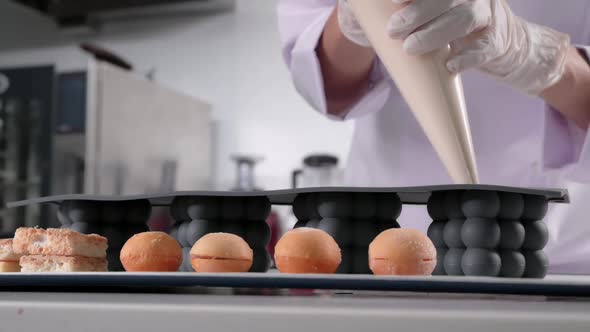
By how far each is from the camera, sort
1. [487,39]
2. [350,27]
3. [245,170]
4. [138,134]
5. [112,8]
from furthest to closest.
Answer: [112,8], [245,170], [138,134], [350,27], [487,39]

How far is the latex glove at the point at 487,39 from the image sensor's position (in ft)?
2.02

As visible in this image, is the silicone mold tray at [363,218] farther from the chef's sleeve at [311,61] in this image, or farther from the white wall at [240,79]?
the white wall at [240,79]

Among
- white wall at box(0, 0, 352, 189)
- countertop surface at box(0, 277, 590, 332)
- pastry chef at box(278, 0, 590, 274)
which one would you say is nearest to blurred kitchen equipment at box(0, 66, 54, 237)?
white wall at box(0, 0, 352, 189)

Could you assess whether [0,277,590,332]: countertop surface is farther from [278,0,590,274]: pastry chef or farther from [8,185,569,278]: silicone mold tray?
[278,0,590,274]: pastry chef

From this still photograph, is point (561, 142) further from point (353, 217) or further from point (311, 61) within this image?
point (353, 217)

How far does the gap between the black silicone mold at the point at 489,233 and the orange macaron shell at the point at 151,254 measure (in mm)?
190

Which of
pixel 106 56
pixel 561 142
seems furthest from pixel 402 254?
pixel 106 56

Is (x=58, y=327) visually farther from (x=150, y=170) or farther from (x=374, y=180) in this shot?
(x=150, y=170)

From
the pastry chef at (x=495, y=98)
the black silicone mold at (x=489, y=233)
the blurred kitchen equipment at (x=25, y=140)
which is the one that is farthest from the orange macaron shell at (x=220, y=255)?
the blurred kitchen equipment at (x=25, y=140)

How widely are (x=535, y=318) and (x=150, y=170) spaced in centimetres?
284

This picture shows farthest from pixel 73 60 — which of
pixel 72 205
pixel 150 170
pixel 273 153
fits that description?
pixel 72 205

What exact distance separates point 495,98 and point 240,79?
2.27m

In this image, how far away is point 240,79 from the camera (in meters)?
3.31

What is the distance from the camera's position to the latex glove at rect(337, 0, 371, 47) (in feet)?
2.92
